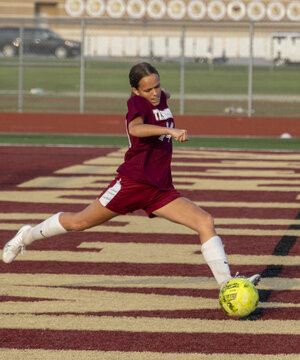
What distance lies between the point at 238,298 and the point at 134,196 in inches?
39.9

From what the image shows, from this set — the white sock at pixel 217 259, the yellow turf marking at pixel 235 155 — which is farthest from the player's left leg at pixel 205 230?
the yellow turf marking at pixel 235 155

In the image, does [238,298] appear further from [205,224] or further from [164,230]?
[164,230]

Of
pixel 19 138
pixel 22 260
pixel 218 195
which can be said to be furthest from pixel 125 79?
pixel 22 260

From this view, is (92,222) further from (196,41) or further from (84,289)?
(196,41)

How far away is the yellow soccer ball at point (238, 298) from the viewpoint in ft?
21.2

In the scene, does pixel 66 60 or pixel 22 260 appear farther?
pixel 66 60

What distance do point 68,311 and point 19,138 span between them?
14492 millimetres

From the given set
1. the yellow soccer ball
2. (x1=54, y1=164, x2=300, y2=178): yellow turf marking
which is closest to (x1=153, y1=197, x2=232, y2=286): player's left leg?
the yellow soccer ball

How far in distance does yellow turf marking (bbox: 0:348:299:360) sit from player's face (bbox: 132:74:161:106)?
1773 millimetres

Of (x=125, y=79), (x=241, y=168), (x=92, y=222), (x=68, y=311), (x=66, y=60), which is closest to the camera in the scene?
(x=68, y=311)

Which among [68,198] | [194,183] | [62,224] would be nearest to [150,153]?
Result: [62,224]

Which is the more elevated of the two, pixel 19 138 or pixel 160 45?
pixel 160 45

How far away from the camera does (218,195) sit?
1252 centimetres

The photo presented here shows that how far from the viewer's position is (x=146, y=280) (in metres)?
7.66
